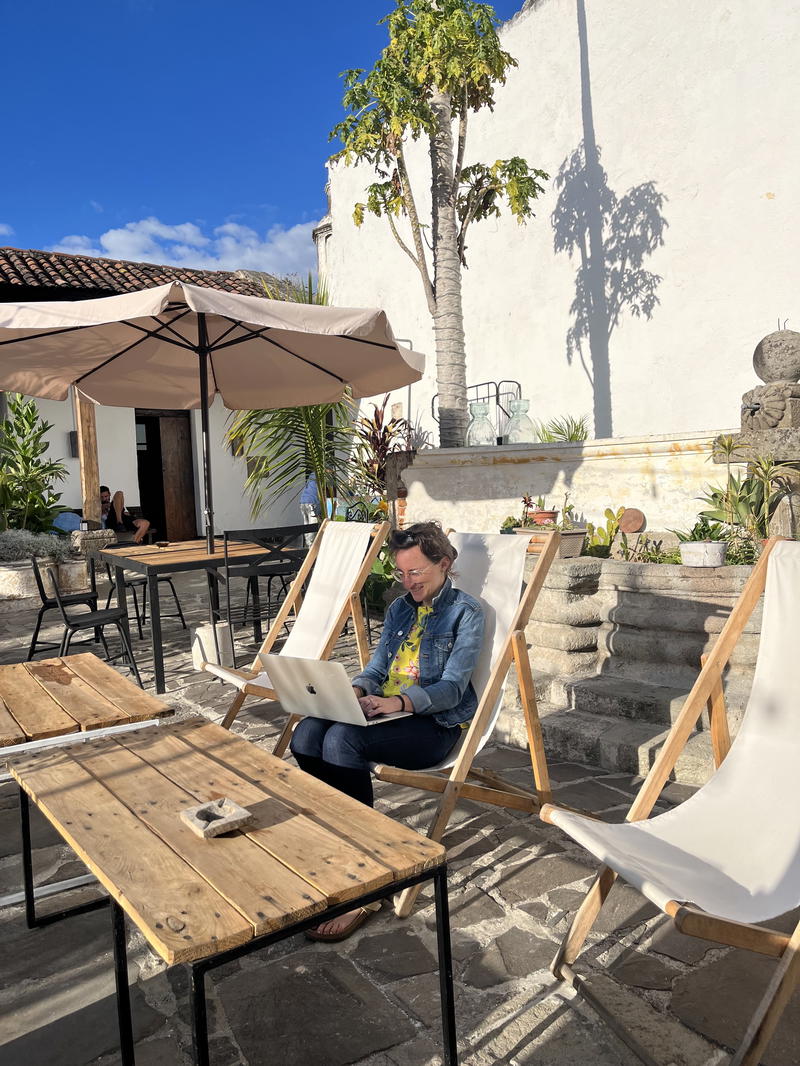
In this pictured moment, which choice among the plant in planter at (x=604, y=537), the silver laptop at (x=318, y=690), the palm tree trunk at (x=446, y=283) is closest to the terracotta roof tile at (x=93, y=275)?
the palm tree trunk at (x=446, y=283)

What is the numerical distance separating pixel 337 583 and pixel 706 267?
5.40 meters

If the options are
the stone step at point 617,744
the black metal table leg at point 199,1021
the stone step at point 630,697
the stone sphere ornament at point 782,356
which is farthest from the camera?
the stone sphere ornament at point 782,356

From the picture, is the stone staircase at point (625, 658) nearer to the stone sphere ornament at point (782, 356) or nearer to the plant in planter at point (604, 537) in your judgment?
the plant in planter at point (604, 537)

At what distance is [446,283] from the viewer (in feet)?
22.5

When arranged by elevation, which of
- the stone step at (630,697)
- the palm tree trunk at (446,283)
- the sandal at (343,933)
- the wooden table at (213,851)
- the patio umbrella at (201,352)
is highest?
the palm tree trunk at (446,283)

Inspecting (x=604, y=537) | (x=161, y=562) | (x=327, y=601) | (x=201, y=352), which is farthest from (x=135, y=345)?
(x=604, y=537)

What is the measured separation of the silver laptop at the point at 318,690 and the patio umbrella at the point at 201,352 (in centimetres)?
218

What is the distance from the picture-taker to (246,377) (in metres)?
6.34

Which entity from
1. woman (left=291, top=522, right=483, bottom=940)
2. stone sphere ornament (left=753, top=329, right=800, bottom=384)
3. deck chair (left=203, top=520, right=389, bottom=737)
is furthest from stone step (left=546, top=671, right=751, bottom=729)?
stone sphere ornament (left=753, top=329, right=800, bottom=384)

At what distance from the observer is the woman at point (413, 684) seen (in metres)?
2.51

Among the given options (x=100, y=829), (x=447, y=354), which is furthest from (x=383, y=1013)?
(x=447, y=354)

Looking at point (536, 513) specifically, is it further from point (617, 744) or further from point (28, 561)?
point (28, 561)

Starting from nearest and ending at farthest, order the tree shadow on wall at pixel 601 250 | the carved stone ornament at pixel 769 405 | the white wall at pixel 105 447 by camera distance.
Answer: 1. the carved stone ornament at pixel 769 405
2. the tree shadow on wall at pixel 601 250
3. the white wall at pixel 105 447

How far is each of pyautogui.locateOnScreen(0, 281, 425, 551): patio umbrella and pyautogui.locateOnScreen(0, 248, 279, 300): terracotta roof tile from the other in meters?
4.76
